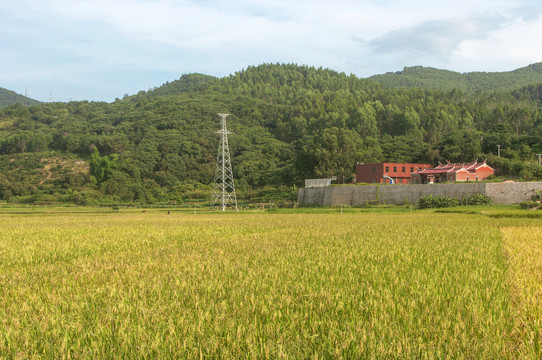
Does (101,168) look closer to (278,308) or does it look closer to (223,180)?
(223,180)

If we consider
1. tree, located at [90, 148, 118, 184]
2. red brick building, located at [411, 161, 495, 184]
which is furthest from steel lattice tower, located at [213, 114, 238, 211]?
red brick building, located at [411, 161, 495, 184]

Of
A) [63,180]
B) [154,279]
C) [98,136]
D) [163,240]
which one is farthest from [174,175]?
[154,279]

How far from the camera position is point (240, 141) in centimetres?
11444

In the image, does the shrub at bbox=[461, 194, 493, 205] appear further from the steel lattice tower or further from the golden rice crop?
the golden rice crop

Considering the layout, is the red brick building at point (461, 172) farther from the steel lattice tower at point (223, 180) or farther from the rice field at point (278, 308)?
the rice field at point (278, 308)

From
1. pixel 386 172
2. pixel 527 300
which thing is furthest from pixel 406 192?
pixel 527 300

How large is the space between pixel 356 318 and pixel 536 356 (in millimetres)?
1623

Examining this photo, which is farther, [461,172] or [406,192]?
[461,172]

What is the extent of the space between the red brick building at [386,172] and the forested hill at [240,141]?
18.7 feet

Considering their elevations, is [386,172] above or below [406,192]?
above

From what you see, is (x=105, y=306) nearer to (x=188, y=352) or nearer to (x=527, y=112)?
(x=188, y=352)

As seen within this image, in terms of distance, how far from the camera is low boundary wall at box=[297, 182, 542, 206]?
45156mm

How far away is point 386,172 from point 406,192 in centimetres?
A: 1373

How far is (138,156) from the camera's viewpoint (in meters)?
101
